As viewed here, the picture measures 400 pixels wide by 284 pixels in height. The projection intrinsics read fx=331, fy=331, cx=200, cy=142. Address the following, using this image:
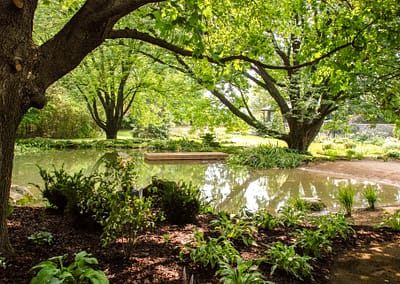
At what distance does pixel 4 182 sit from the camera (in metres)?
2.52

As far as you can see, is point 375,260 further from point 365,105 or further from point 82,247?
point 365,105

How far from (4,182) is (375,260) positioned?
3566mm

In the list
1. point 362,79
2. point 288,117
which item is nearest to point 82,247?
point 362,79

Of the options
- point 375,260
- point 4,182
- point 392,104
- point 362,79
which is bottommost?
point 375,260

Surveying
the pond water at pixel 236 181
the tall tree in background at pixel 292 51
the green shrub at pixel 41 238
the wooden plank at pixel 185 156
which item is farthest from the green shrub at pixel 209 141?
the green shrub at pixel 41 238

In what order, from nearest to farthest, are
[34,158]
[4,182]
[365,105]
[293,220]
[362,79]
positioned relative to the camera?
[4,182] → [293,220] → [362,79] → [365,105] → [34,158]

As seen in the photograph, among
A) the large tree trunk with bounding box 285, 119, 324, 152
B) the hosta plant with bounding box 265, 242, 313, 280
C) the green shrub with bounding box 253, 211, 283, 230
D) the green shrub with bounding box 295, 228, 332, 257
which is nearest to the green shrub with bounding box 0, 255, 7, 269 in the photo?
the hosta plant with bounding box 265, 242, 313, 280

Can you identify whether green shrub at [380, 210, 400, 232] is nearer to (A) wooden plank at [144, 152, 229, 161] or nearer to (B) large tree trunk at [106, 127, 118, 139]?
(A) wooden plank at [144, 152, 229, 161]

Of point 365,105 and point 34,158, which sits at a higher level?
point 365,105

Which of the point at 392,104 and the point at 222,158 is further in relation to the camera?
the point at 222,158

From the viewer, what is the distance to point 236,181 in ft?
31.4

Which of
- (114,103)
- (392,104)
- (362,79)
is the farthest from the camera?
(114,103)

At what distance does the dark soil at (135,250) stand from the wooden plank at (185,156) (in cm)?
871

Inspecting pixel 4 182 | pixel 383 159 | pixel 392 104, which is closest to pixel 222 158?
pixel 383 159
